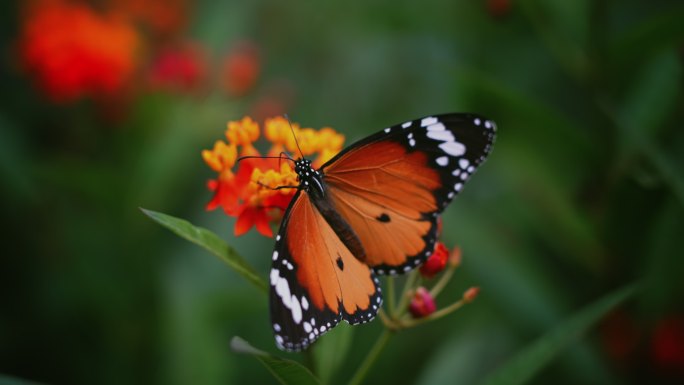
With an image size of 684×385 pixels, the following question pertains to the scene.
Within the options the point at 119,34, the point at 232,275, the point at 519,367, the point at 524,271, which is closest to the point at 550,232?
the point at 524,271

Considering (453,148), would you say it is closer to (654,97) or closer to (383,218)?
(383,218)

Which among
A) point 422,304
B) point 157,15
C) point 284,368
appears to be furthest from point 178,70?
point 284,368

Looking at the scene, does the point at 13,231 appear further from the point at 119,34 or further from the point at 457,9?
the point at 457,9

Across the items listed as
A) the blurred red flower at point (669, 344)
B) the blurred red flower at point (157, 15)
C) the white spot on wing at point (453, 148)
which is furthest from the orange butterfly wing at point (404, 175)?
the blurred red flower at point (157, 15)

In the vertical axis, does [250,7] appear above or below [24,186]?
above

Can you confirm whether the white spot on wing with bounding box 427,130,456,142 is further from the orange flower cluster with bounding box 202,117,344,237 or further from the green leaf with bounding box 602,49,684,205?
the green leaf with bounding box 602,49,684,205

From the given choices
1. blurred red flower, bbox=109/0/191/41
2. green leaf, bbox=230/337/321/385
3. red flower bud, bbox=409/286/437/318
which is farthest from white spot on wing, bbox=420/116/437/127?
blurred red flower, bbox=109/0/191/41
